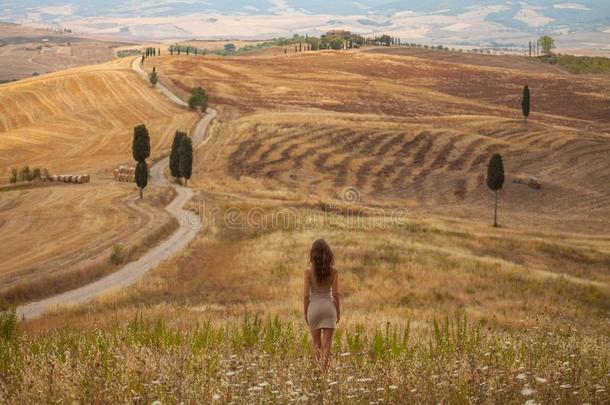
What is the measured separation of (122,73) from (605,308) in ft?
451

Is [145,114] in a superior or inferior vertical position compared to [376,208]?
superior

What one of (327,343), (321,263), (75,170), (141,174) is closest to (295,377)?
(327,343)

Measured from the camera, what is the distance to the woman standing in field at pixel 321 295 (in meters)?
10.5

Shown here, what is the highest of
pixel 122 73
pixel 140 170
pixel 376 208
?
pixel 122 73

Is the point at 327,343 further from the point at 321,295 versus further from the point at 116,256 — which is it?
the point at 116,256

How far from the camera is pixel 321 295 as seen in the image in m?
10.7

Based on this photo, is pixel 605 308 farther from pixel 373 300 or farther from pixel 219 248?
pixel 219 248

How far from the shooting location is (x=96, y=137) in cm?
10431

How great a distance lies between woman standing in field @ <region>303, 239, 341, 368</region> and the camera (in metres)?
10.5

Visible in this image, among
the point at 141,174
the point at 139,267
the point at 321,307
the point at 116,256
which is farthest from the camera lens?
the point at 141,174

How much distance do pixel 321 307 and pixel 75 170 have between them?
258ft

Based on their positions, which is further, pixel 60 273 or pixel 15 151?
pixel 15 151

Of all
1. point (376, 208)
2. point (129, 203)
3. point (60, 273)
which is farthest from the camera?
point (376, 208)

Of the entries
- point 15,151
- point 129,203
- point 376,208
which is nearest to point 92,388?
point 129,203
